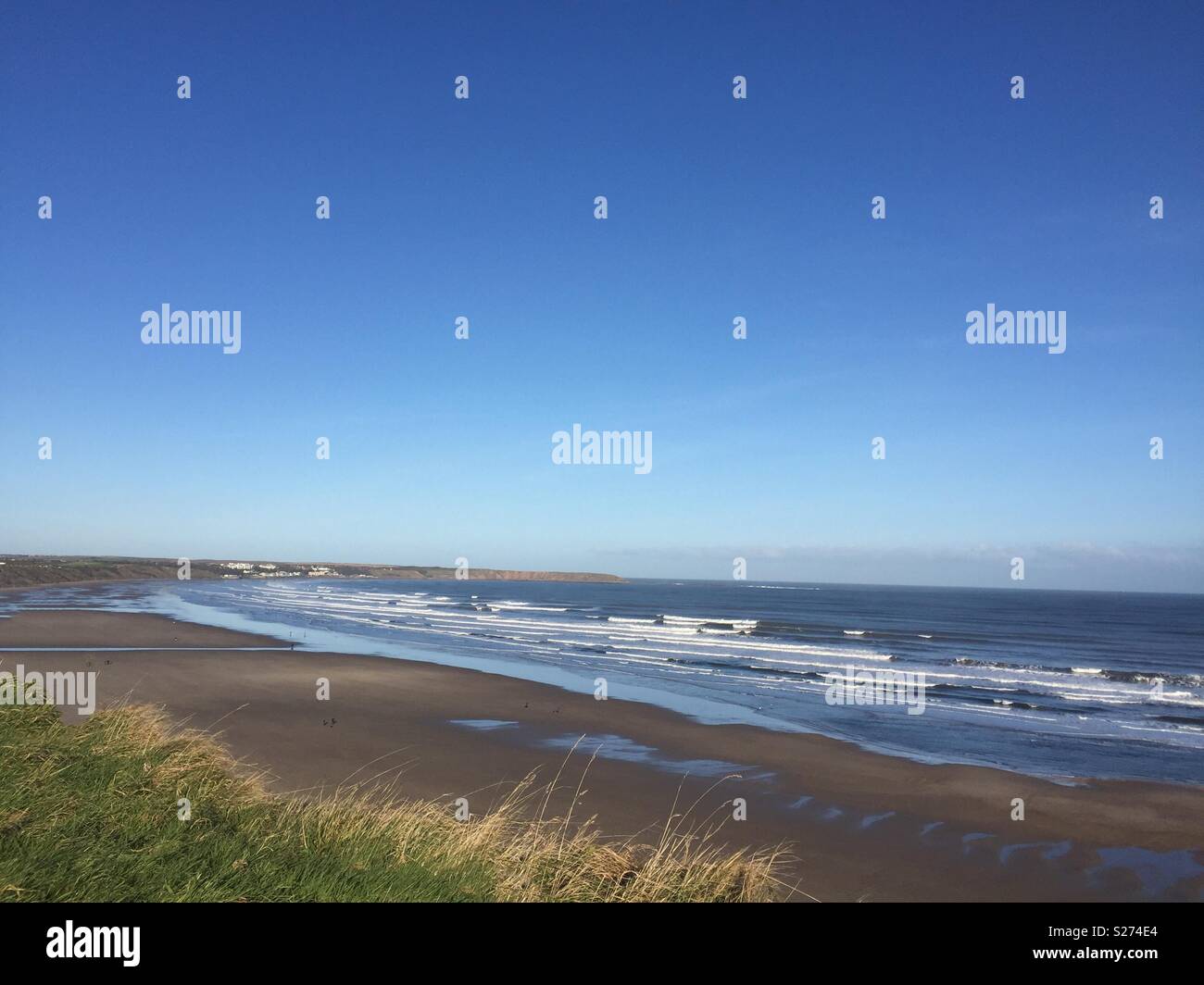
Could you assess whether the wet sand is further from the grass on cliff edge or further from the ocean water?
the grass on cliff edge

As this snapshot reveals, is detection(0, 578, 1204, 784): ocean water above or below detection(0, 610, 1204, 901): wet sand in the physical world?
below

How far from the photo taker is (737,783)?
50.3ft

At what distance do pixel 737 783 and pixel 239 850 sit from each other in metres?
11.0

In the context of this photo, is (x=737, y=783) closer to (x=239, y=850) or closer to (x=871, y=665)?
(x=239, y=850)

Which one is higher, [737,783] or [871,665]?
[737,783]

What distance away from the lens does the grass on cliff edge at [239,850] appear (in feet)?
18.1

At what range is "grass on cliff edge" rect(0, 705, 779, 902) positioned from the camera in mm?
5531

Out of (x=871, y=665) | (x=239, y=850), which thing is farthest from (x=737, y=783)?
(x=871, y=665)

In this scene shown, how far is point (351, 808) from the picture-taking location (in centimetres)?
845

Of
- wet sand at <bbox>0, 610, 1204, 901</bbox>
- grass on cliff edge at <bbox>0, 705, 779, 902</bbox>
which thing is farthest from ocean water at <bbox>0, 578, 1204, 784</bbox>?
grass on cliff edge at <bbox>0, 705, 779, 902</bbox>

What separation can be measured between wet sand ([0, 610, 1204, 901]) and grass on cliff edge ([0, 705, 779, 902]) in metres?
3.59

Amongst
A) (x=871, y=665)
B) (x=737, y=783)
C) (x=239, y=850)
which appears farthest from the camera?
(x=871, y=665)

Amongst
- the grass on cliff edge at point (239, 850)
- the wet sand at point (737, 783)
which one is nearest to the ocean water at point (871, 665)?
the wet sand at point (737, 783)
